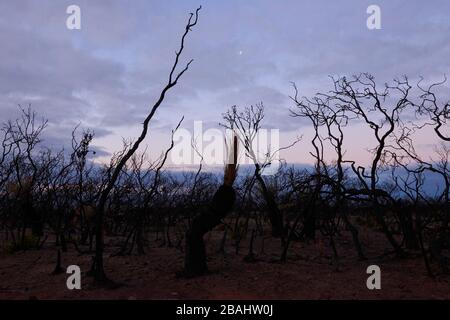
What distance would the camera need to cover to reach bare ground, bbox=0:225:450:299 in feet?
23.9

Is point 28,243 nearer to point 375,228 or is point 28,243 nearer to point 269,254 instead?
point 269,254

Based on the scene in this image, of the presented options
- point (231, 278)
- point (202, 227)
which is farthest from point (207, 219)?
point (231, 278)

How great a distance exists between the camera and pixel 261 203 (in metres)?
21.7

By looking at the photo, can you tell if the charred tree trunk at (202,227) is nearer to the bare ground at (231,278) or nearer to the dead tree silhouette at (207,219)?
the dead tree silhouette at (207,219)

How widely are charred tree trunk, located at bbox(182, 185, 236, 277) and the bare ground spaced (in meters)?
0.26

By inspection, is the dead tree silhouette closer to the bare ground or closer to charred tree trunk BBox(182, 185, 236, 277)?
charred tree trunk BBox(182, 185, 236, 277)

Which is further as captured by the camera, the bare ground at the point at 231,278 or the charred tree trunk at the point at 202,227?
the charred tree trunk at the point at 202,227

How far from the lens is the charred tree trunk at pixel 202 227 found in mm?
8531

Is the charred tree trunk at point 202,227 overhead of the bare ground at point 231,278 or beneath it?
overhead

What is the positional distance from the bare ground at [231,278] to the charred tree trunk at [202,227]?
0.86 feet

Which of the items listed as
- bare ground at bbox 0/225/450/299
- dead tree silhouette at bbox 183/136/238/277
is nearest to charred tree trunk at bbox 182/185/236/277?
dead tree silhouette at bbox 183/136/238/277

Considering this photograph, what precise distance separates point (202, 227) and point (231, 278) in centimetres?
113

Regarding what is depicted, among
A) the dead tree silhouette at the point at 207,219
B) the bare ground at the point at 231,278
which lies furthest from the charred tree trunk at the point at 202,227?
the bare ground at the point at 231,278
